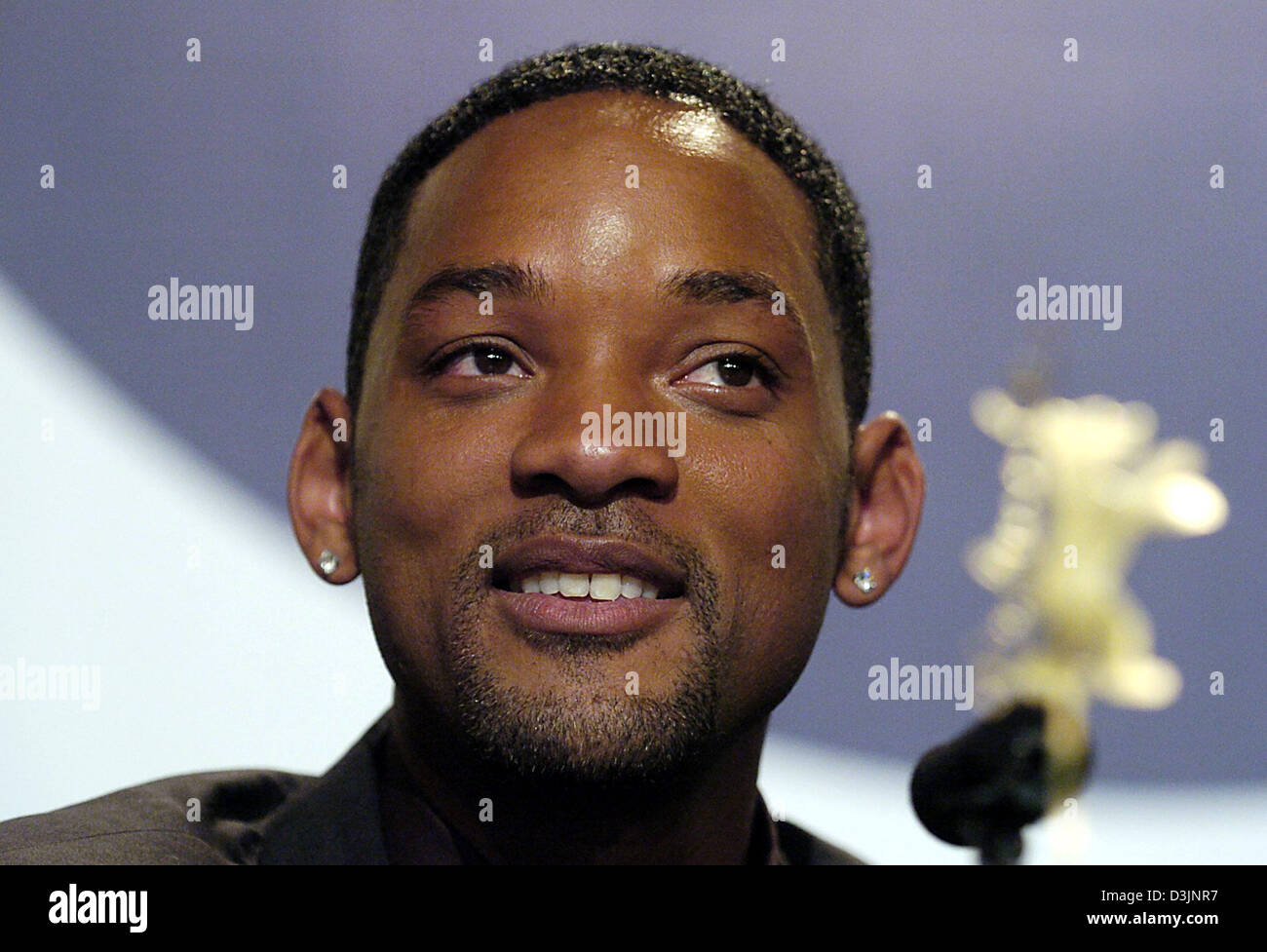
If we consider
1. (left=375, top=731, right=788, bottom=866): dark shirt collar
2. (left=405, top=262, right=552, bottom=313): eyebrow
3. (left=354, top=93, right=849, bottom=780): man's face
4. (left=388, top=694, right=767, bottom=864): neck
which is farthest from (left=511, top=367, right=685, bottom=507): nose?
(left=375, top=731, right=788, bottom=866): dark shirt collar

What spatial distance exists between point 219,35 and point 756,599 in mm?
1348

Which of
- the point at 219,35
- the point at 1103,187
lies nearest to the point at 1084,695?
the point at 1103,187

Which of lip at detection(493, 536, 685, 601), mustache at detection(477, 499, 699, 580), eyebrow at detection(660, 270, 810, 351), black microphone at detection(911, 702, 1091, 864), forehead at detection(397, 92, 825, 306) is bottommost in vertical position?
black microphone at detection(911, 702, 1091, 864)

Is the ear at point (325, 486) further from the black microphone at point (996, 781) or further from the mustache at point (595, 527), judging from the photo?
the black microphone at point (996, 781)

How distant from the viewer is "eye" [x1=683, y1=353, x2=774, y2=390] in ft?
4.66

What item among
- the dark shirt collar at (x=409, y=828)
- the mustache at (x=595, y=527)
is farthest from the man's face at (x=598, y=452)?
the dark shirt collar at (x=409, y=828)

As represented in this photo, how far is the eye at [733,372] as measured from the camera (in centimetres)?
142

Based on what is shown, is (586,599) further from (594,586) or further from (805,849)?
(805,849)

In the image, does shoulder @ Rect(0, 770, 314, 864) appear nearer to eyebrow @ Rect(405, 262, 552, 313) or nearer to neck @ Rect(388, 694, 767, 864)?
neck @ Rect(388, 694, 767, 864)

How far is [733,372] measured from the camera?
145 cm

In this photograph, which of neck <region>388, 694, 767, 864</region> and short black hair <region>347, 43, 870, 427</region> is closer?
neck <region>388, 694, 767, 864</region>

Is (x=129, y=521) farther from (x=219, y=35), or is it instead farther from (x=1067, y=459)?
(x=1067, y=459)

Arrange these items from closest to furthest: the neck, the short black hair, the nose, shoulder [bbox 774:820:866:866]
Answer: the nose
the neck
the short black hair
shoulder [bbox 774:820:866:866]

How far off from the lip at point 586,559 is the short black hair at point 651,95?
1.29 ft
